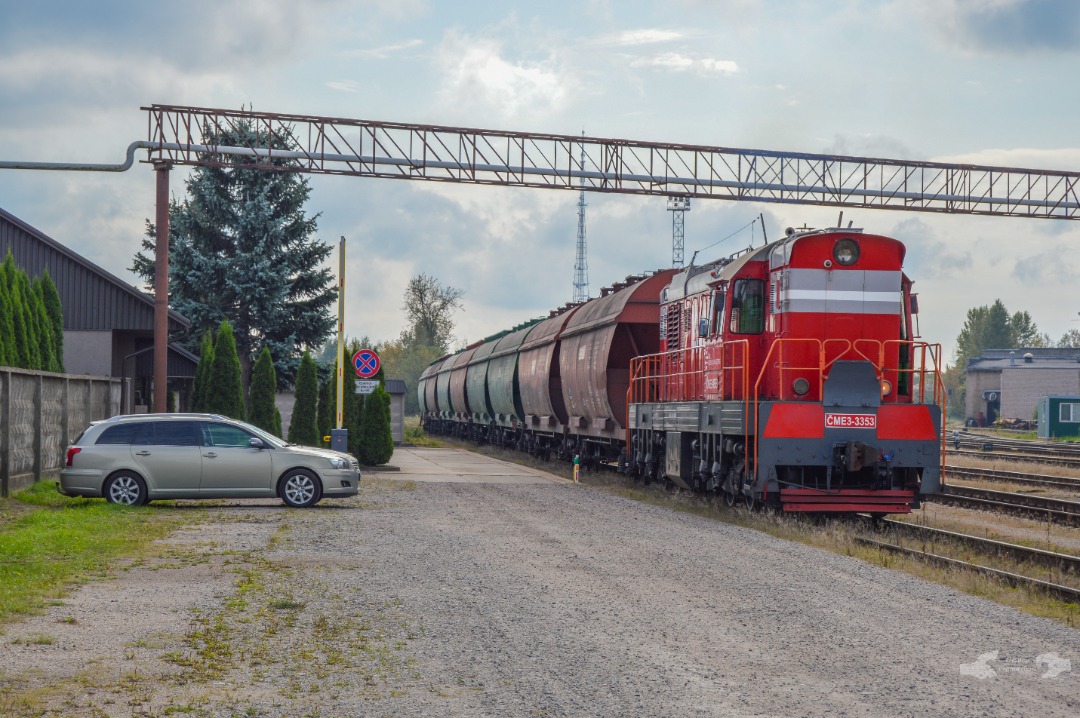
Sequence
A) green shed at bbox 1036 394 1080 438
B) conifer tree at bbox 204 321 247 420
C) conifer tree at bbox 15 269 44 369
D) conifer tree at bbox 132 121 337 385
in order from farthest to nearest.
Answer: green shed at bbox 1036 394 1080 438 → conifer tree at bbox 132 121 337 385 → conifer tree at bbox 204 321 247 420 → conifer tree at bbox 15 269 44 369

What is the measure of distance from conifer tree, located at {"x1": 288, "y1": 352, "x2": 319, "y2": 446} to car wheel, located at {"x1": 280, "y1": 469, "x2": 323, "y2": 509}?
15878 millimetres

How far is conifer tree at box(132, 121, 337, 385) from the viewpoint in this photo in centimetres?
4603

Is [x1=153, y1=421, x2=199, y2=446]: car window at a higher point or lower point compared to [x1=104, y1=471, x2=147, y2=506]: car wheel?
higher

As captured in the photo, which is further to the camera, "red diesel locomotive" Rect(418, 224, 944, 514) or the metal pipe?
the metal pipe

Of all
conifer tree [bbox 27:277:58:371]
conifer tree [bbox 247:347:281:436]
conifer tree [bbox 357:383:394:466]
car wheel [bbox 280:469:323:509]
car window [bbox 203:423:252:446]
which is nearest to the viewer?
car window [bbox 203:423:252:446]

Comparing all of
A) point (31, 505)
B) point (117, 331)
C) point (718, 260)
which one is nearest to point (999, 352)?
point (117, 331)

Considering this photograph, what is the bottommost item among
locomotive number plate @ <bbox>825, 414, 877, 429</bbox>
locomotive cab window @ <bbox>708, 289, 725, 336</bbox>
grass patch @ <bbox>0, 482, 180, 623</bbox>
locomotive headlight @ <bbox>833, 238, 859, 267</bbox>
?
grass patch @ <bbox>0, 482, 180, 623</bbox>

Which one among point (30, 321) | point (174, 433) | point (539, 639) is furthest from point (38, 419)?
point (539, 639)

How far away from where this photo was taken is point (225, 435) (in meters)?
18.9

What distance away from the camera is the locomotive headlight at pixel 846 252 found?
16578 millimetres

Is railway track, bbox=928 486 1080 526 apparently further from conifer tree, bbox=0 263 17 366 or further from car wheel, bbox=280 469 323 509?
conifer tree, bbox=0 263 17 366

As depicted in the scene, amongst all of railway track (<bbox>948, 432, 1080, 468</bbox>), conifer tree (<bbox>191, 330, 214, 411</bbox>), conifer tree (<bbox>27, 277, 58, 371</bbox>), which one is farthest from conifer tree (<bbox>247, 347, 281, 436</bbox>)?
railway track (<bbox>948, 432, 1080, 468</bbox>)

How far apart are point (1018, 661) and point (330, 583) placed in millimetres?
5816

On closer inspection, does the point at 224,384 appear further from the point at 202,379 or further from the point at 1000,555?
the point at 1000,555
